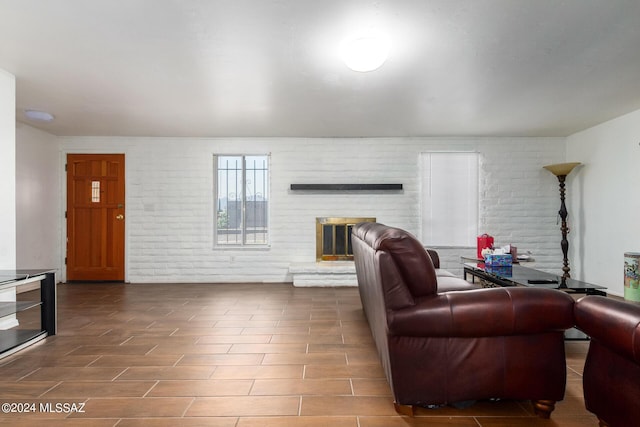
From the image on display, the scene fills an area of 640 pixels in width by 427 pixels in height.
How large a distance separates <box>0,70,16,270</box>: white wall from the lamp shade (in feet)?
21.5

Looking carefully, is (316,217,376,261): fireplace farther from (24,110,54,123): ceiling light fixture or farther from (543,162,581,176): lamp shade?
(24,110,54,123): ceiling light fixture

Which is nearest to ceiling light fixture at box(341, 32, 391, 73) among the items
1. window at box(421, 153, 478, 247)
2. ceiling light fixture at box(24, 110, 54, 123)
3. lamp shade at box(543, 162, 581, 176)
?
window at box(421, 153, 478, 247)

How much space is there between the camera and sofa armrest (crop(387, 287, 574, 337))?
176 centimetres

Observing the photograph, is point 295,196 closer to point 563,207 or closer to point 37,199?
point 37,199

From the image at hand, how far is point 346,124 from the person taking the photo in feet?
16.9

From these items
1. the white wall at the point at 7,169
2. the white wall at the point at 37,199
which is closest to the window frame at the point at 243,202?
the white wall at the point at 37,199

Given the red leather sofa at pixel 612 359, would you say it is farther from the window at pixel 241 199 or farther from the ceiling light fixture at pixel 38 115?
the ceiling light fixture at pixel 38 115

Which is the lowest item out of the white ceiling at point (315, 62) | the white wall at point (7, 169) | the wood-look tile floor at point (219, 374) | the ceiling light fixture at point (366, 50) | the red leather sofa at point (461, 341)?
the wood-look tile floor at point (219, 374)

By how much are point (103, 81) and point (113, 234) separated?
3.09 metres

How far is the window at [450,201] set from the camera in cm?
593

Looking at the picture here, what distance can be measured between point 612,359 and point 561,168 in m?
4.68

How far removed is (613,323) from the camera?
4.57 ft

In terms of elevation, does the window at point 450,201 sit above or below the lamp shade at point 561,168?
below

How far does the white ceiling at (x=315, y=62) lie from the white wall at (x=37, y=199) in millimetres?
769
